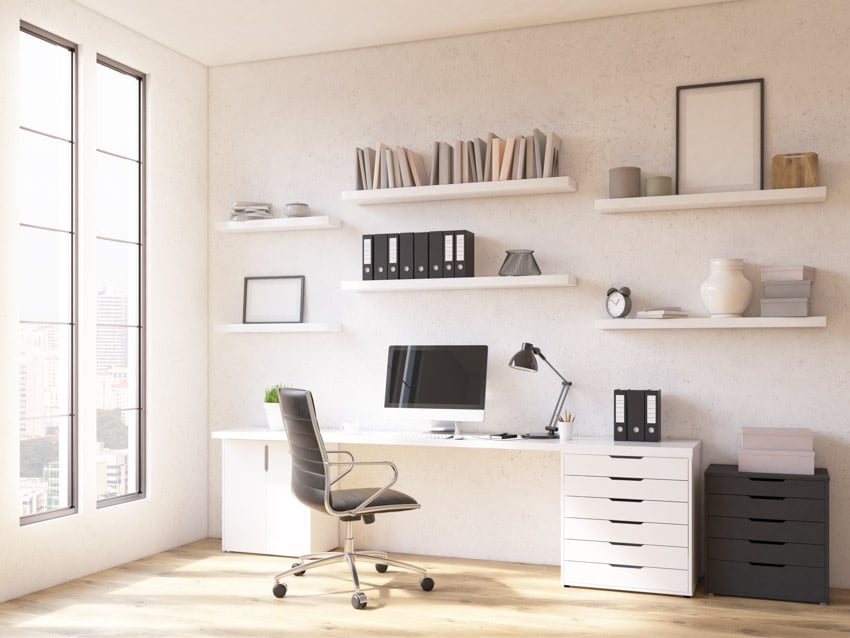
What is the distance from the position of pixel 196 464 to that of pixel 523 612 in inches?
98.1

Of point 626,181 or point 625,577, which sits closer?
point 625,577

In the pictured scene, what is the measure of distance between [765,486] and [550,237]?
1713mm

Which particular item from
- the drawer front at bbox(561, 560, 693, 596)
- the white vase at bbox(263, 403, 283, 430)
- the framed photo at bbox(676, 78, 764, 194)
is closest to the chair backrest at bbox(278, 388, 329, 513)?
the white vase at bbox(263, 403, 283, 430)

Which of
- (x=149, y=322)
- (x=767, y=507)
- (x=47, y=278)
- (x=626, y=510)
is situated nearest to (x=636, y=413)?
(x=626, y=510)

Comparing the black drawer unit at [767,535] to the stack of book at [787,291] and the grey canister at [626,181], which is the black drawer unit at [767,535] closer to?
the stack of book at [787,291]

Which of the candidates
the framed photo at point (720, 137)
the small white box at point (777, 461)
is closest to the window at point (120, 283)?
the framed photo at point (720, 137)

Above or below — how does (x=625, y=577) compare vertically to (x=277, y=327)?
below

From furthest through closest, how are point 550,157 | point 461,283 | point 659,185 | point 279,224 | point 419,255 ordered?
1. point 279,224
2. point 419,255
3. point 461,283
4. point 550,157
5. point 659,185

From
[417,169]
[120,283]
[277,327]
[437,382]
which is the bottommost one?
[437,382]

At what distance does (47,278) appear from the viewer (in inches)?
178

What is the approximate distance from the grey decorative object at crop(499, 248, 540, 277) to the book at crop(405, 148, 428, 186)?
2.23 feet

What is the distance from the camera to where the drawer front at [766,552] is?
4047mm

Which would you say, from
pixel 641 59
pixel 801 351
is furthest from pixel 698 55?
pixel 801 351

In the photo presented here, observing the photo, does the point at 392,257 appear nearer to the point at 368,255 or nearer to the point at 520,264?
the point at 368,255
